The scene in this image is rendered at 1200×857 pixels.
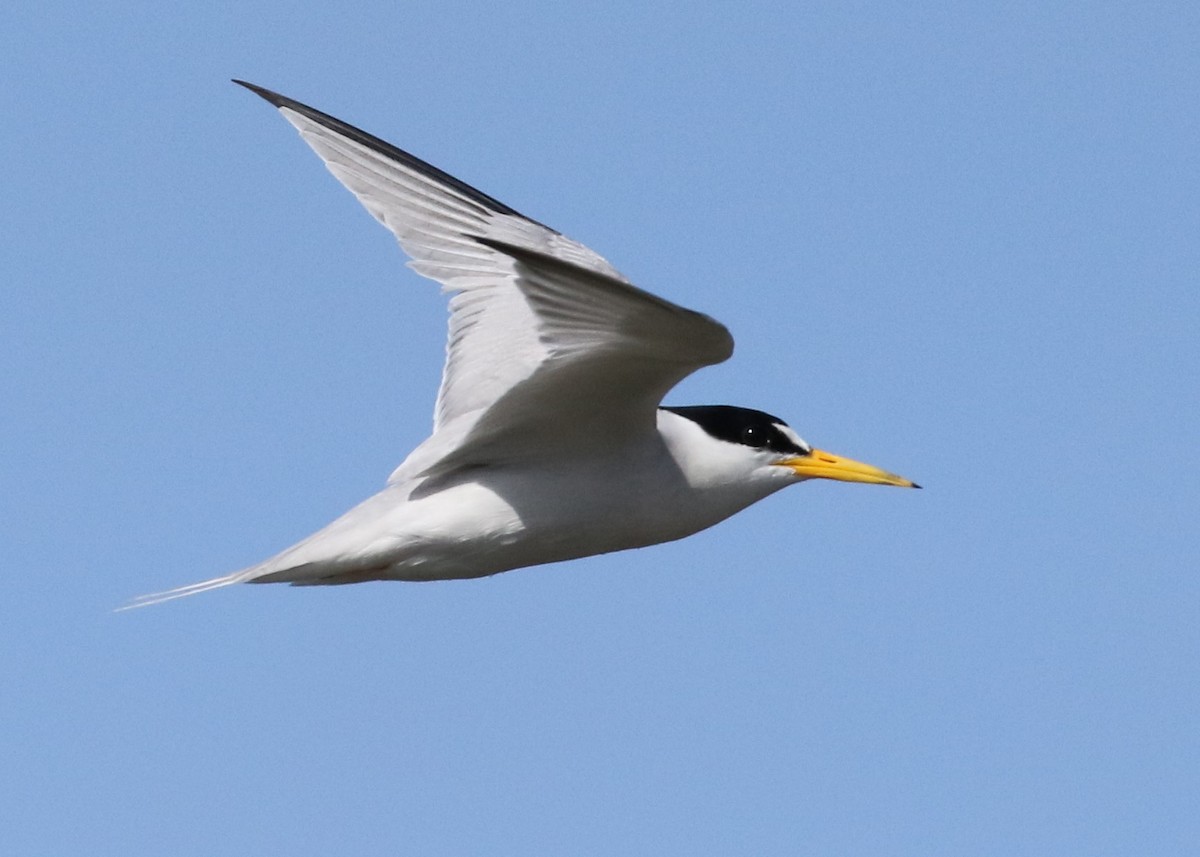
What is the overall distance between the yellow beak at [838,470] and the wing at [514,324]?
3.06 feet

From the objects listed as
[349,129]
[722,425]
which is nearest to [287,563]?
[722,425]

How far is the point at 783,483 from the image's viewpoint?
827 cm

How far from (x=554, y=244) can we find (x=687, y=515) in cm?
260

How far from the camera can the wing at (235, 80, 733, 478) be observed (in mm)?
6289

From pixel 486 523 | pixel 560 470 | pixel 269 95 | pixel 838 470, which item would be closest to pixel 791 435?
pixel 838 470

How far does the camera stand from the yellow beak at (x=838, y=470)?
8.24 metres

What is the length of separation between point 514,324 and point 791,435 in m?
1.61

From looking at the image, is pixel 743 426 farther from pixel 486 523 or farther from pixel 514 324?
pixel 514 324

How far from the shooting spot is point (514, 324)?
352 inches

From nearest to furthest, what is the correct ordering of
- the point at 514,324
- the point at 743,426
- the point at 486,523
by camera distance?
the point at 486,523, the point at 743,426, the point at 514,324

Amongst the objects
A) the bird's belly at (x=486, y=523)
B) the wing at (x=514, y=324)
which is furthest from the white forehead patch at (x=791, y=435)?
→ the wing at (x=514, y=324)

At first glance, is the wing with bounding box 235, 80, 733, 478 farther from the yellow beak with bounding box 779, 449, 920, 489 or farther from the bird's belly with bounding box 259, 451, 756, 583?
the yellow beak with bounding box 779, 449, 920, 489

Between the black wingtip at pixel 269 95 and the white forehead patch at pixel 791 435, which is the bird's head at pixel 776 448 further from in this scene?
the black wingtip at pixel 269 95

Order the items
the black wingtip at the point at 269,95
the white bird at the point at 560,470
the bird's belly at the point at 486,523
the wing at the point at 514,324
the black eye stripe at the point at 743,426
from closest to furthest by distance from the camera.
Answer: the wing at the point at 514,324 → the white bird at the point at 560,470 → the bird's belly at the point at 486,523 → the black eye stripe at the point at 743,426 → the black wingtip at the point at 269,95
